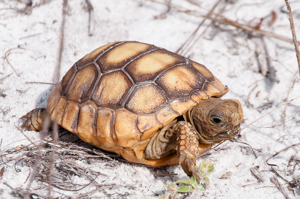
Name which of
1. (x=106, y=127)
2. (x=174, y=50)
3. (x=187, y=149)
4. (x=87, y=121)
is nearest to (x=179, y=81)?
(x=187, y=149)

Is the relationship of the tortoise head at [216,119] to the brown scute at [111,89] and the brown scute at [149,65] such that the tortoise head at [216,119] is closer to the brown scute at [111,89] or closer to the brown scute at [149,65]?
the brown scute at [149,65]

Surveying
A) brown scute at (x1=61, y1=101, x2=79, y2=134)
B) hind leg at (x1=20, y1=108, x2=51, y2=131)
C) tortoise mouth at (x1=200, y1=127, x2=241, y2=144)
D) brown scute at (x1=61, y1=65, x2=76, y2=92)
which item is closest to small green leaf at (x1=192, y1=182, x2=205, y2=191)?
tortoise mouth at (x1=200, y1=127, x2=241, y2=144)

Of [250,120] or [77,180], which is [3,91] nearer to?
[77,180]

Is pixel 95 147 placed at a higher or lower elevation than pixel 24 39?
lower

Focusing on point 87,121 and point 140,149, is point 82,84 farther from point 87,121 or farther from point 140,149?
point 140,149

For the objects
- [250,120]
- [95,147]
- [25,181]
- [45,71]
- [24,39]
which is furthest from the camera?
[24,39]

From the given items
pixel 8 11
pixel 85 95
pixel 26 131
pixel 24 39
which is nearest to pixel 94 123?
pixel 85 95

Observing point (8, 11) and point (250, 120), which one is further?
point (8, 11)

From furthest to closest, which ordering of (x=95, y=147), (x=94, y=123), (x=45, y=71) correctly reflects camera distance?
(x=45, y=71) → (x=95, y=147) → (x=94, y=123)
